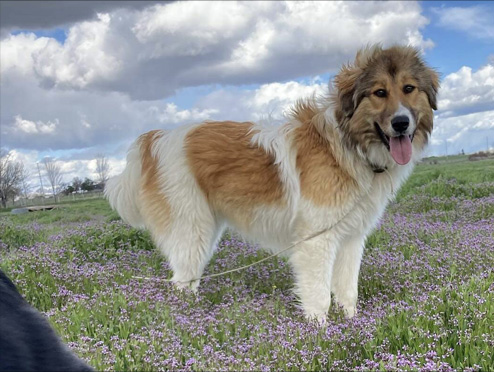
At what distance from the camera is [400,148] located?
15.7 feet

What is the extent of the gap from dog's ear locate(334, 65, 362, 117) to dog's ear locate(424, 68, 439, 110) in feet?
2.29

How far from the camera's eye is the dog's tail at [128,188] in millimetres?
6172

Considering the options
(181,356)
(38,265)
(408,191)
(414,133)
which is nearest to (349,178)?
(414,133)

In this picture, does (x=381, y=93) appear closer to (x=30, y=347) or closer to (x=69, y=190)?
(x=30, y=347)

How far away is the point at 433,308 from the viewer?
4.07 m

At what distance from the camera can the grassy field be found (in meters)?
3.40

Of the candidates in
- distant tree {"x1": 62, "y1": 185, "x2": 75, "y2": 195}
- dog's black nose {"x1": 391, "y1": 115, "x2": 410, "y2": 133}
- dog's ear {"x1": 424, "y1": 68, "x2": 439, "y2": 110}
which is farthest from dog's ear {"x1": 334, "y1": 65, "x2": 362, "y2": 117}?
distant tree {"x1": 62, "y1": 185, "x2": 75, "y2": 195}

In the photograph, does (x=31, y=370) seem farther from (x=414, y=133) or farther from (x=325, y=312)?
(x=414, y=133)

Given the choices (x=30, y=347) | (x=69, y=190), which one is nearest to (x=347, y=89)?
(x=30, y=347)

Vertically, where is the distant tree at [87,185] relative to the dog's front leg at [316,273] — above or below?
below

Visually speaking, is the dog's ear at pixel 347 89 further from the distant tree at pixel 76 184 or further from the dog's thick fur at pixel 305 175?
the distant tree at pixel 76 184

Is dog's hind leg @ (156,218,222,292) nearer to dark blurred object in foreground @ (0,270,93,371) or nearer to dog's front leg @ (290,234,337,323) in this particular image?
dog's front leg @ (290,234,337,323)

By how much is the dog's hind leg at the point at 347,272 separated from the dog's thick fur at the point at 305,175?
1 centimetres

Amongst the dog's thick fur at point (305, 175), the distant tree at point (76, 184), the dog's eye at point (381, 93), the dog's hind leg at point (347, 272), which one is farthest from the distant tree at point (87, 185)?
the dog's eye at point (381, 93)
